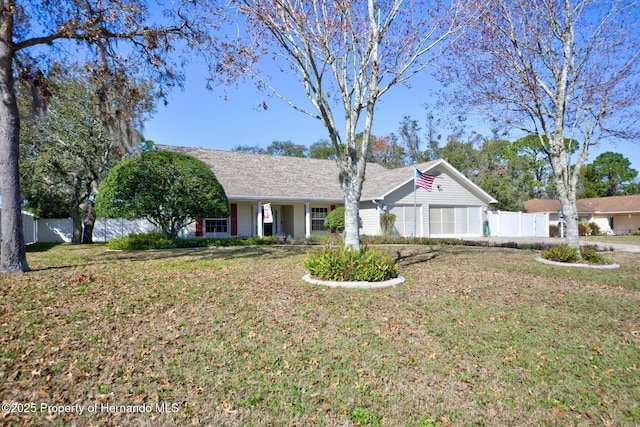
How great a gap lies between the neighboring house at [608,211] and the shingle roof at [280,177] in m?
18.9

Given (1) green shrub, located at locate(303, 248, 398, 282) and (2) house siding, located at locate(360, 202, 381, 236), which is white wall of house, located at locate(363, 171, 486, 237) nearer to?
(2) house siding, located at locate(360, 202, 381, 236)

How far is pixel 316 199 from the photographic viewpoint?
20.7 m

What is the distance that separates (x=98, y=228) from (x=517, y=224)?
89.1 ft

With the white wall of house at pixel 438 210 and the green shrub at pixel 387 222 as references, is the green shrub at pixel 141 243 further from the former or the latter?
the white wall of house at pixel 438 210

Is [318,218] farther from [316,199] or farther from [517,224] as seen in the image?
[517,224]

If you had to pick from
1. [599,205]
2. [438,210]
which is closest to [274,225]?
[438,210]

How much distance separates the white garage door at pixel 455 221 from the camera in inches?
895

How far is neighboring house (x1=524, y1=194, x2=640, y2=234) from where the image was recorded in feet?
109

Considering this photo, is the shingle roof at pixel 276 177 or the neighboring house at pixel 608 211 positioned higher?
the shingle roof at pixel 276 177

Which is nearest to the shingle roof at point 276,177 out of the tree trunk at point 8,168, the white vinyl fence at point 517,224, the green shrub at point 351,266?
the white vinyl fence at point 517,224

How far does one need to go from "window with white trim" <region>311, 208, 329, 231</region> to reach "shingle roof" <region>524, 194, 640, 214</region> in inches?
931

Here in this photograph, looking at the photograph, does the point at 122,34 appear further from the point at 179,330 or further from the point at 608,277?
the point at 608,277

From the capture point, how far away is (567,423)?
290 centimetres

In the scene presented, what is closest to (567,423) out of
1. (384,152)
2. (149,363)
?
(149,363)
